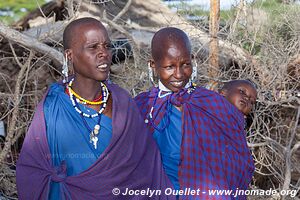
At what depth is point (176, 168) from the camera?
2779 millimetres

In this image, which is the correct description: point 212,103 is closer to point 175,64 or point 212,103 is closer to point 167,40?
point 175,64

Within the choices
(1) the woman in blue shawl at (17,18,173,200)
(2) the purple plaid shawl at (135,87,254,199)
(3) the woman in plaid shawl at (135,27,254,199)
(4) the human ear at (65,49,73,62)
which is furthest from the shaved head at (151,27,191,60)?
(4) the human ear at (65,49,73,62)

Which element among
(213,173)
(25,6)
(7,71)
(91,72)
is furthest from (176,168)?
(25,6)

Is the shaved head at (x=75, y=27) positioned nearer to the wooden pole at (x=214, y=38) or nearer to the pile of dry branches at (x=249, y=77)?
the pile of dry branches at (x=249, y=77)

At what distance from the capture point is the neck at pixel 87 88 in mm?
2670

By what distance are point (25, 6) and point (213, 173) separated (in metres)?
10.1

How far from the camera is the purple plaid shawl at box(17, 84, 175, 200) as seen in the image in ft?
8.18

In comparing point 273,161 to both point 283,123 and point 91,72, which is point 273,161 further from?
point 91,72

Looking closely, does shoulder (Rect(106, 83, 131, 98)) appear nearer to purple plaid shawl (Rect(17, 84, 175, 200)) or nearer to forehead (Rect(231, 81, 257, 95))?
purple plaid shawl (Rect(17, 84, 175, 200))

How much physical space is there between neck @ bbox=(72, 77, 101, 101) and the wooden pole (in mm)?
2601

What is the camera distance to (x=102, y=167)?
8.17 ft

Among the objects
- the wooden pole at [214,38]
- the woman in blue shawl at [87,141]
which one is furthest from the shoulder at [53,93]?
the wooden pole at [214,38]

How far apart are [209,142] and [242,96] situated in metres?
0.77

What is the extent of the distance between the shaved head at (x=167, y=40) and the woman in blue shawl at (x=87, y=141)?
1.13ft
